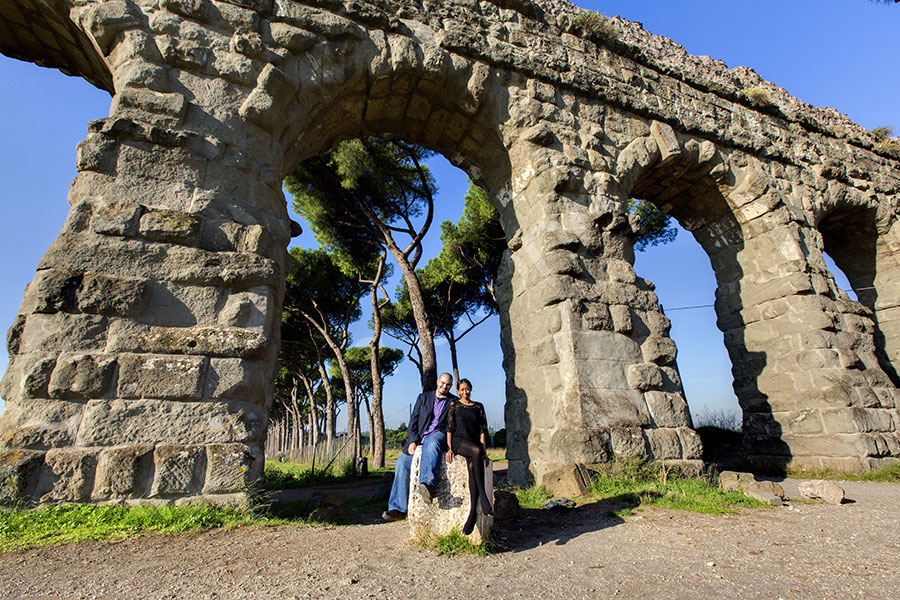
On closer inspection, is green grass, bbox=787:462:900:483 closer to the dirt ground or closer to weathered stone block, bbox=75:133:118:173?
the dirt ground

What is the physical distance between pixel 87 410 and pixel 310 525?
1.53 m

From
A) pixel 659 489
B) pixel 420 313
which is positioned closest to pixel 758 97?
pixel 659 489

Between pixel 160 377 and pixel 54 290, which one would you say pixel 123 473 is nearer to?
pixel 160 377

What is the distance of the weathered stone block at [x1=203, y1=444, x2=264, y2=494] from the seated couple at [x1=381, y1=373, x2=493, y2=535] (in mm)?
1086

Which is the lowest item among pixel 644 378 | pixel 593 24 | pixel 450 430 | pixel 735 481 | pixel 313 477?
pixel 313 477

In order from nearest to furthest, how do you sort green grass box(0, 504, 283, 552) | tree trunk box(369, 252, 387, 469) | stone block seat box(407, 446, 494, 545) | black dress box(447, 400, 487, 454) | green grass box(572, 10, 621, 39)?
green grass box(0, 504, 283, 552) → stone block seat box(407, 446, 494, 545) → black dress box(447, 400, 487, 454) → green grass box(572, 10, 621, 39) → tree trunk box(369, 252, 387, 469)

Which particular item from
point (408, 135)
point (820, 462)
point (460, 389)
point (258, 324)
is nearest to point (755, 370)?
point (820, 462)

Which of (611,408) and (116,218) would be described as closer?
(116,218)

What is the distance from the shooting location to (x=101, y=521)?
242 cm

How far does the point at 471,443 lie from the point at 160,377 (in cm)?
204

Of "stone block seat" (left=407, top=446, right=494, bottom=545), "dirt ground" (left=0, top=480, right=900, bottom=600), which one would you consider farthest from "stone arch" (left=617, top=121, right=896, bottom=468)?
"stone block seat" (left=407, top=446, right=494, bottom=545)

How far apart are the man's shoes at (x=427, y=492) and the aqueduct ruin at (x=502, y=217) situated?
3.90ft

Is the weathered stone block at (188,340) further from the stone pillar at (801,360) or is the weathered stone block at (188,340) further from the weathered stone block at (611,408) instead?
the stone pillar at (801,360)

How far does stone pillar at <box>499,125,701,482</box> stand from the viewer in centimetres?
396
